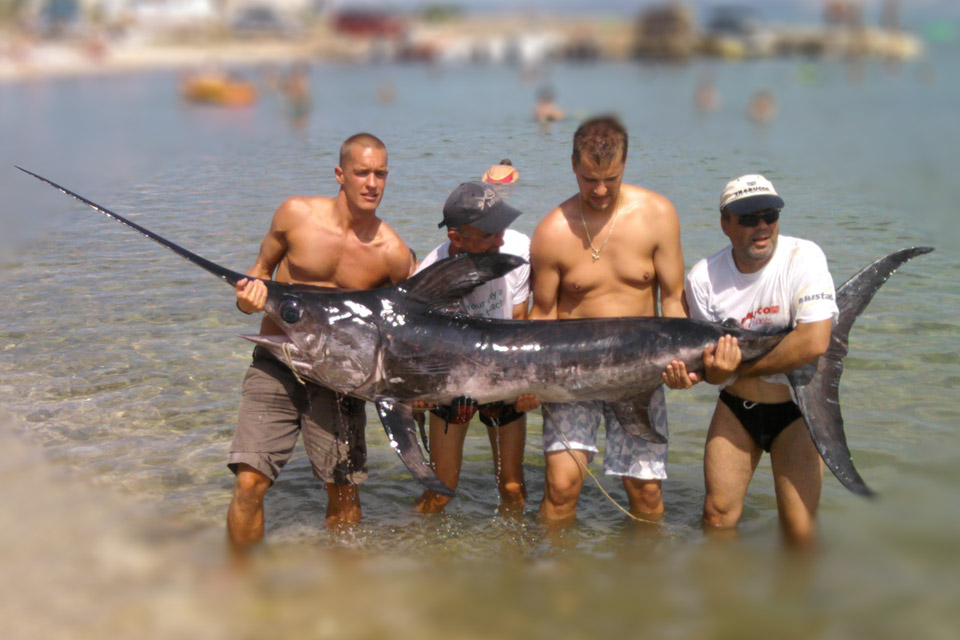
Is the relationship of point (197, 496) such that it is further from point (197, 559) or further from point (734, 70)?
point (734, 70)

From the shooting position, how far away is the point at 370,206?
4.87 m

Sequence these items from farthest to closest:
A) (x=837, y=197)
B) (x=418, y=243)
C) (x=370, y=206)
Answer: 1. (x=837, y=197)
2. (x=418, y=243)
3. (x=370, y=206)

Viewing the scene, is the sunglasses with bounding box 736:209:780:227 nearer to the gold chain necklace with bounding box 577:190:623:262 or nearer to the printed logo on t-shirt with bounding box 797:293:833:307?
the printed logo on t-shirt with bounding box 797:293:833:307

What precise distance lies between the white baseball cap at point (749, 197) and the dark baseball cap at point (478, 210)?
102 centimetres

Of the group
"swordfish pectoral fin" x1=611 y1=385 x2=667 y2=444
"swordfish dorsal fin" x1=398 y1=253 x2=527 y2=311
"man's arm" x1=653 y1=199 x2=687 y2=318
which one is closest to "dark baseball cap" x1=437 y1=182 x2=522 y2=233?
"swordfish dorsal fin" x1=398 y1=253 x2=527 y2=311

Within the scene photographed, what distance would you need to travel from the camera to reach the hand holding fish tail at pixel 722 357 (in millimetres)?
4469

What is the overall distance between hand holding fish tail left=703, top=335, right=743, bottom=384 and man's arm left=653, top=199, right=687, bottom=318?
0.30 m

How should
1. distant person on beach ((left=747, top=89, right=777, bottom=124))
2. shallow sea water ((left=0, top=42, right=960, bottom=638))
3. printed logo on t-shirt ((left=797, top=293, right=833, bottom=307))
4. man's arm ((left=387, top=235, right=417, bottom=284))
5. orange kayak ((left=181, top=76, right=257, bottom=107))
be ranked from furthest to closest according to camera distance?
1. orange kayak ((left=181, top=76, right=257, bottom=107))
2. distant person on beach ((left=747, top=89, right=777, bottom=124))
3. man's arm ((left=387, top=235, right=417, bottom=284))
4. printed logo on t-shirt ((left=797, top=293, right=833, bottom=307))
5. shallow sea water ((left=0, top=42, right=960, bottom=638))

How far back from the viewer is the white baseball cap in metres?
4.45

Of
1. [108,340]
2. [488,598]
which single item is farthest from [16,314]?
[488,598]

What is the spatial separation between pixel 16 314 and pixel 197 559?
4.45 meters

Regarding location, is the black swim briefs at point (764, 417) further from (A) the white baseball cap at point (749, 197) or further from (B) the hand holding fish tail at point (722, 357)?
(A) the white baseball cap at point (749, 197)

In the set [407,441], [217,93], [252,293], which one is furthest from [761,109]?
[252,293]

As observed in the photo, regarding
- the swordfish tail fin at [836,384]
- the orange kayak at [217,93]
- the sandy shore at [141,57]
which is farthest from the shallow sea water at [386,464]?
the sandy shore at [141,57]
